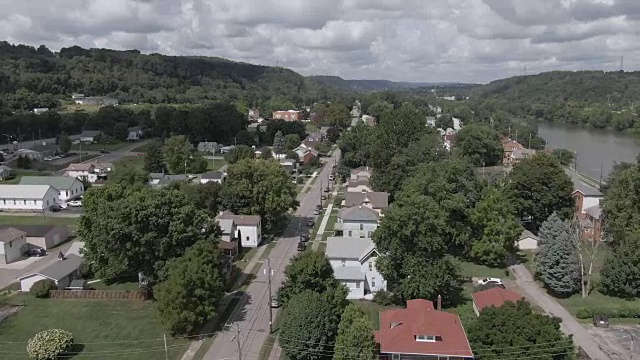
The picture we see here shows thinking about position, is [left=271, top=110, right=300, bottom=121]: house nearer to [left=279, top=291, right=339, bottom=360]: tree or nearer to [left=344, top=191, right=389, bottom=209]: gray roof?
[left=344, top=191, right=389, bottom=209]: gray roof

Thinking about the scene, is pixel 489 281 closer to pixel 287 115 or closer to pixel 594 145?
pixel 594 145

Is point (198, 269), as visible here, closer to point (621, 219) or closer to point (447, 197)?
point (447, 197)

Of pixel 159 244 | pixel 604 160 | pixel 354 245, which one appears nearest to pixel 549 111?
pixel 604 160

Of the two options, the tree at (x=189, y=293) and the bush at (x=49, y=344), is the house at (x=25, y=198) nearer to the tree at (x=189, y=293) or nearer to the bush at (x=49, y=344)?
the bush at (x=49, y=344)

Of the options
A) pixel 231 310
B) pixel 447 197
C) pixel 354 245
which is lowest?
pixel 231 310

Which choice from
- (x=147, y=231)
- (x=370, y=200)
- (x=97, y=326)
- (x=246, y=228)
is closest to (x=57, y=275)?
(x=97, y=326)

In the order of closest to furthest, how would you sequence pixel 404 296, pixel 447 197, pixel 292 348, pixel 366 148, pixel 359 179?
pixel 292 348 → pixel 404 296 → pixel 447 197 → pixel 359 179 → pixel 366 148
